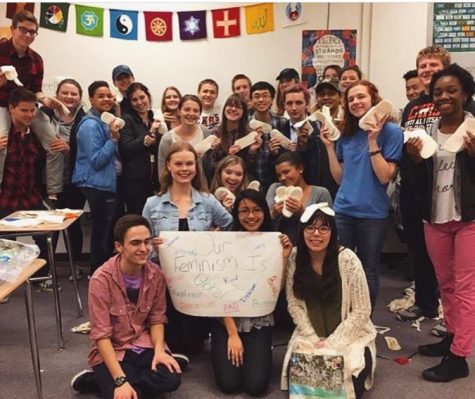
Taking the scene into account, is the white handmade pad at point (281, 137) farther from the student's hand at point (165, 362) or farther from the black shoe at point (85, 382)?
the black shoe at point (85, 382)

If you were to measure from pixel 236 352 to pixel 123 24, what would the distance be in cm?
284

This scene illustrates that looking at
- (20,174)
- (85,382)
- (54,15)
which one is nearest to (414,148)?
(85,382)

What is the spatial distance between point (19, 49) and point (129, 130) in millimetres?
824

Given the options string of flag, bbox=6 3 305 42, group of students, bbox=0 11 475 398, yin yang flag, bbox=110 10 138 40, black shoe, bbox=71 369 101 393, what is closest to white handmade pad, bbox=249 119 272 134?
group of students, bbox=0 11 475 398

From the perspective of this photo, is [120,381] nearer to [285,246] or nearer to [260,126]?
[285,246]

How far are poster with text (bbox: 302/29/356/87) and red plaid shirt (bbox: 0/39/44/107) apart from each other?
2.03 metres

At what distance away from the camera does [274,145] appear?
3207 mm

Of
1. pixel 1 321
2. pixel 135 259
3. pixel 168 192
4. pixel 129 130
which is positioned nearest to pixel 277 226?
pixel 168 192

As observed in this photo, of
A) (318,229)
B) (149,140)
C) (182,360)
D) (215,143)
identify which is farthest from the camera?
(149,140)

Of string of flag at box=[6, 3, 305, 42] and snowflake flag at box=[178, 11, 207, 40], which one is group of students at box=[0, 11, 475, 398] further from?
snowflake flag at box=[178, 11, 207, 40]

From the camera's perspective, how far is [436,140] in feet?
7.67

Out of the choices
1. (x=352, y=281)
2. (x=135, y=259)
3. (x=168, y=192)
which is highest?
(x=168, y=192)

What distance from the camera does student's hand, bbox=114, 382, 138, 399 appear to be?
2025 millimetres

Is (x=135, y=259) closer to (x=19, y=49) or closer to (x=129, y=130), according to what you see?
(x=129, y=130)
